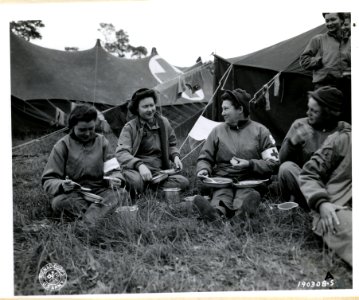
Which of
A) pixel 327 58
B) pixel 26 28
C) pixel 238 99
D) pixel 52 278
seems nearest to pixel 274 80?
pixel 327 58

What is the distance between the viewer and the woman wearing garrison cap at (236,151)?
8.27 ft

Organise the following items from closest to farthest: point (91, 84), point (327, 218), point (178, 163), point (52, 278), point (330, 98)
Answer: point (327, 218), point (52, 278), point (330, 98), point (178, 163), point (91, 84)

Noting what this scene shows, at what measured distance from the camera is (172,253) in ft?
7.39

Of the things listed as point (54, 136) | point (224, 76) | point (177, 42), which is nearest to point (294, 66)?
point (224, 76)

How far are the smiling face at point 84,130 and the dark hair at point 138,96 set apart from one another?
0.38 meters

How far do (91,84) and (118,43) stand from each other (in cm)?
64

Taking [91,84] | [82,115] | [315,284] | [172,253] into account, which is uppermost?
[91,84]

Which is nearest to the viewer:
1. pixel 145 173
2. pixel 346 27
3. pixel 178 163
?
pixel 346 27

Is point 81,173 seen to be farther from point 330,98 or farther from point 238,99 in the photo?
point 330,98

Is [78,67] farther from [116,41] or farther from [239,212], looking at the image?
[239,212]

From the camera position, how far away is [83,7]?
251 cm

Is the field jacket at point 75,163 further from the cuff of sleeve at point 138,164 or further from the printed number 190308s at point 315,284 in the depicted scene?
the printed number 190308s at point 315,284

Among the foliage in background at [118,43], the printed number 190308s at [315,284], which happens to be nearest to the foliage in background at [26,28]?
the foliage in background at [118,43]

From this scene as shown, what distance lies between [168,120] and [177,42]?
610 mm
